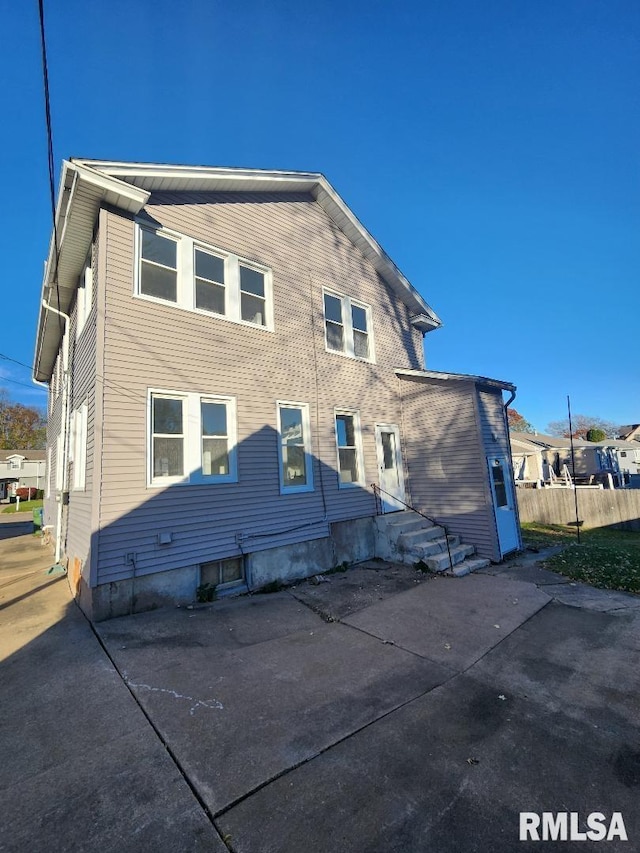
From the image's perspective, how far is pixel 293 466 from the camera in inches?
338

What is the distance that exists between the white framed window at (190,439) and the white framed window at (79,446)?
1.78 meters

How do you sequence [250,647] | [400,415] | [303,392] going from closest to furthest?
[250,647] < [303,392] < [400,415]

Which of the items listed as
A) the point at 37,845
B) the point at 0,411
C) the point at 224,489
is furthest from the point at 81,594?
the point at 0,411

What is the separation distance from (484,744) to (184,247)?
8.73m

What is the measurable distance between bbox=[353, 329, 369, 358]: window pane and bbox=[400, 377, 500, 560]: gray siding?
151 centimetres

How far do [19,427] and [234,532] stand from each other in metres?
51.7

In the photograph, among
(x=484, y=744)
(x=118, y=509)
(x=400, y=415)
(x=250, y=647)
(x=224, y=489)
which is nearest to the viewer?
(x=484, y=744)

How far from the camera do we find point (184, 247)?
759cm

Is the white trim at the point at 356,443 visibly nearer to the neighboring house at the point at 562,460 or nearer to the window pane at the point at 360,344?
the window pane at the point at 360,344

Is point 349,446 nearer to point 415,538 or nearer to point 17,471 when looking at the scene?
point 415,538

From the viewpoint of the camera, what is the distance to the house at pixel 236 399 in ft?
20.8

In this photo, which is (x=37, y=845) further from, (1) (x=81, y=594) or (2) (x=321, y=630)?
(1) (x=81, y=594)

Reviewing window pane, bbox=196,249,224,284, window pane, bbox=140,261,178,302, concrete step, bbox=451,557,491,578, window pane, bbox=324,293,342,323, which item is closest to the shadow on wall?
concrete step, bbox=451,557,491,578

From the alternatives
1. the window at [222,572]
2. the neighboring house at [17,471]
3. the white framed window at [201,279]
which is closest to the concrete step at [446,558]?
the window at [222,572]
